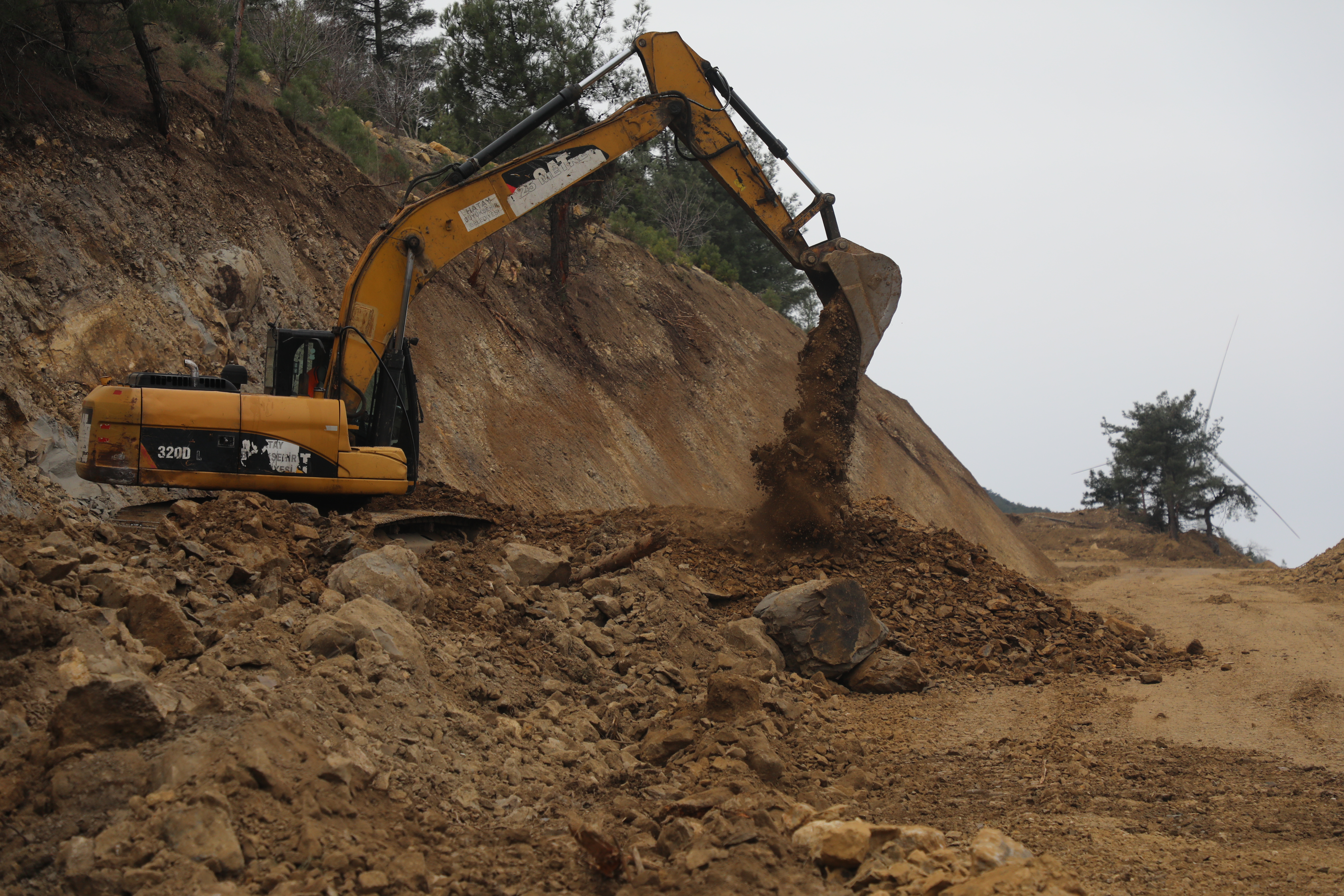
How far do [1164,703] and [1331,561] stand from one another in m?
13.2

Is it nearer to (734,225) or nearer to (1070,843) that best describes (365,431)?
(1070,843)

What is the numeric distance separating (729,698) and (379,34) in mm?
30844

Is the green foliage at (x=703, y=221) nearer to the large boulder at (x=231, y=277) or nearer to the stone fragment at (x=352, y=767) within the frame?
the large boulder at (x=231, y=277)

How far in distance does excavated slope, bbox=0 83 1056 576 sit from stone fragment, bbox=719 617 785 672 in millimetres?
6523

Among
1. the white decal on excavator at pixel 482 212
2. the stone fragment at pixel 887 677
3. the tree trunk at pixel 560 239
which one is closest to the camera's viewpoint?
the stone fragment at pixel 887 677

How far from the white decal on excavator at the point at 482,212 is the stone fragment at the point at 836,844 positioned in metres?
7.47

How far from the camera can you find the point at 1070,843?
497 centimetres

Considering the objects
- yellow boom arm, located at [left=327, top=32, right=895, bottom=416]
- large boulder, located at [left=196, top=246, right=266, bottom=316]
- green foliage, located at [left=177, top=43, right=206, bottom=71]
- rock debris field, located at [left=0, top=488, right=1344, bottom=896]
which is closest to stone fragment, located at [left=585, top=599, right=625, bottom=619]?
rock debris field, located at [left=0, top=488, right=1344, bottom=896]

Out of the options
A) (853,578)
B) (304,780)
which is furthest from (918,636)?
(304,780)

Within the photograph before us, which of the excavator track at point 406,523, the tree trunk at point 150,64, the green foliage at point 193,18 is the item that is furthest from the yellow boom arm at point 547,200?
the green foliage at point 193,18

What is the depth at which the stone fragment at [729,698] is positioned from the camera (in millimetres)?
6815

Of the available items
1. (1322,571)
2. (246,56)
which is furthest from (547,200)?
(1322,571)

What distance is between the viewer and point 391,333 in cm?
979

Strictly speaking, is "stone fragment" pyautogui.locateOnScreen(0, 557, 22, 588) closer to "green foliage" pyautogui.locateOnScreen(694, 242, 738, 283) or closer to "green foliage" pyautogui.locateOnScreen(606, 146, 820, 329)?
"green foliage" pyautogui.locateOnScreen(606, 146, 820, 329)
